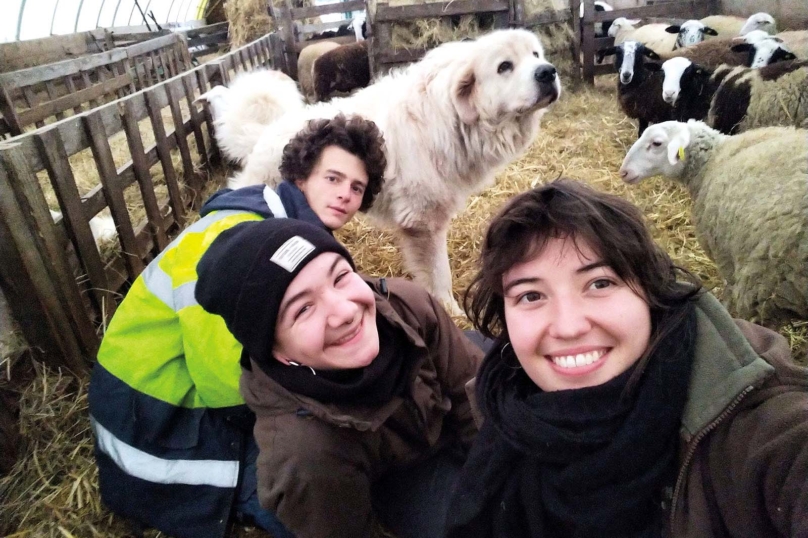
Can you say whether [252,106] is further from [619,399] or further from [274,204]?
[619,399]

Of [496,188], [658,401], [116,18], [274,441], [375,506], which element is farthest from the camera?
[116,18]

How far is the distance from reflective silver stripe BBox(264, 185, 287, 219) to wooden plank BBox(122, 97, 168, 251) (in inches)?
Answer: 89.0

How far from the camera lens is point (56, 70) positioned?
22.7 feet

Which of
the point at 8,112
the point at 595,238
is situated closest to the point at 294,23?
the point at 8,112

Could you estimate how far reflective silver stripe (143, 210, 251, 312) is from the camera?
1.83 metres

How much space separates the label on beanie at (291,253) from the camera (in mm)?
1437

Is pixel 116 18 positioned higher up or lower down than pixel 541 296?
higher up

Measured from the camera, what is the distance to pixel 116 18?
1490 centimetres

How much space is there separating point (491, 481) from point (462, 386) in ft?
2.52

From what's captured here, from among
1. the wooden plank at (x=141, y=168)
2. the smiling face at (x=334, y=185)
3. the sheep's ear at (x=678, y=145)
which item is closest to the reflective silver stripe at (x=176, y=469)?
the smiling face at (x=334, y=185)

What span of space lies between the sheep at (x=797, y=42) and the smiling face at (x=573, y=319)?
736cm

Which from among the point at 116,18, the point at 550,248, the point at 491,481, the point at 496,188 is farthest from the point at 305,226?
the point at 116,18

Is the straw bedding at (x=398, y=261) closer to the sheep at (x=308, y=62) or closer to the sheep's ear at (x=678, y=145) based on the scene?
the sheep's ear at (x=678, y=145)

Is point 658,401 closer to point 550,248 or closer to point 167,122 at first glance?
point 550,248
